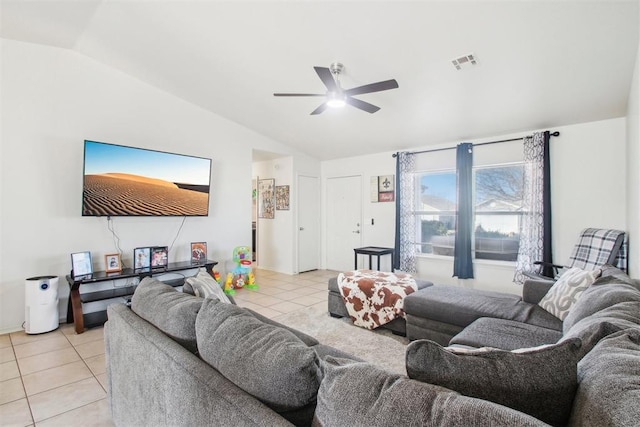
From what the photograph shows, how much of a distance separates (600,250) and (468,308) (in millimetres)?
1758

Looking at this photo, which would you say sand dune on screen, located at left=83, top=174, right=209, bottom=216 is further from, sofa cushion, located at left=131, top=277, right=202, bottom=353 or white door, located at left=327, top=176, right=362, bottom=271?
white door, located at left=327, top=176, right=362, bottom=271

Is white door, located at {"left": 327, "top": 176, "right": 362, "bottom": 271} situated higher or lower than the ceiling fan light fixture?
lower

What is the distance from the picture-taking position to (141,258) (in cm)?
393

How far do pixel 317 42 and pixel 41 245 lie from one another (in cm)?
368

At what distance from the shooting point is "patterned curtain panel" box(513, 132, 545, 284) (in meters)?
4.01

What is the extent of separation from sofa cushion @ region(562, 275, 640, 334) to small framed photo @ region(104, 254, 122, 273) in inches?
171

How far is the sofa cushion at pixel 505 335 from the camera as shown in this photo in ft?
6.23

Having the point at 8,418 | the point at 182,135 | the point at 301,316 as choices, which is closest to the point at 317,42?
the point at 182,135

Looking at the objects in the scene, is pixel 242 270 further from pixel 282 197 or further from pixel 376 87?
pixel 376 87

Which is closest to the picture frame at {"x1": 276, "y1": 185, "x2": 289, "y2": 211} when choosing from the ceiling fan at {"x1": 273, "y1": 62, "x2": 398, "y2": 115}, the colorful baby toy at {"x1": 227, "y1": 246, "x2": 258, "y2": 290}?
the colorful baby toy at {"x1": 227, "y1": 246, "x2": 258, "y2": 290}

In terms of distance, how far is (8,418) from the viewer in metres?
1.89

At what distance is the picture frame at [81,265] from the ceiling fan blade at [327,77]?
3.28 metres

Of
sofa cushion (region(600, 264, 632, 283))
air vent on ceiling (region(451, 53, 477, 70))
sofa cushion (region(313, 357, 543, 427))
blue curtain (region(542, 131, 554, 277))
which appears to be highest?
air vent on ceiling (region(451, 53, 477, 70))

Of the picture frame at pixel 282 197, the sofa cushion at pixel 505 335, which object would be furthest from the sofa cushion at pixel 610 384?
the picture frame at pixel 282 197
